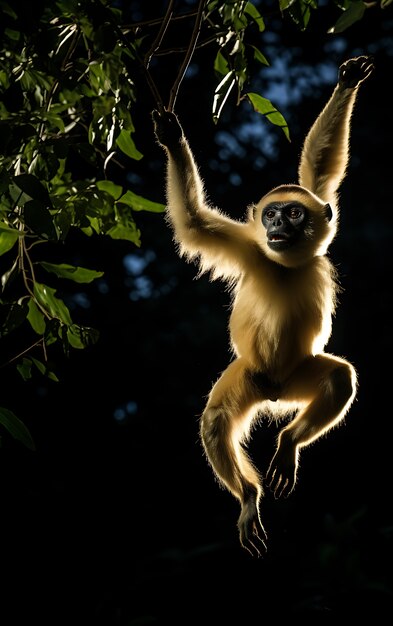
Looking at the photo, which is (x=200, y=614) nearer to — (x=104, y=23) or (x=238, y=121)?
(x=238, y=121)

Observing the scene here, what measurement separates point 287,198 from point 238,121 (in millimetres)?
9813

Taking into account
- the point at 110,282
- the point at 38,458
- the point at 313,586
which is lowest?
the point at 313,586

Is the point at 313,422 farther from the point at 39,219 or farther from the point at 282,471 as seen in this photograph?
the point at 39,219

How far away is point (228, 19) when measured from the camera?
3.24m

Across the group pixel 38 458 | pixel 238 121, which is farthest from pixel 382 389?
pixel 38 458

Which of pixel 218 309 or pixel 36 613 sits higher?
pixel 218 309

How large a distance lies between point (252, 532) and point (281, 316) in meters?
1.05

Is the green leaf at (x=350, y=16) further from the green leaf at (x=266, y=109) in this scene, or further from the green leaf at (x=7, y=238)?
the green leaf at (x=7, y=238)

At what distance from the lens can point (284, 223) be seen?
3.97m

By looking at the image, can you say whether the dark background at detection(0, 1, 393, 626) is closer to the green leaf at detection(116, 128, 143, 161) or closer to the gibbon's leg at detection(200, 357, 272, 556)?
the gibbon's leg at detection(200, 357, 272, 556)

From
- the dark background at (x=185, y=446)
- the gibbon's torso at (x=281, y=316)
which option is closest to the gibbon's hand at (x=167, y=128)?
the gibbon's torso at (x=281, y=316)

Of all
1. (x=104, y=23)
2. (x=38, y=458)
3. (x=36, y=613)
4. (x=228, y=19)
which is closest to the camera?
(x=104, y=23)

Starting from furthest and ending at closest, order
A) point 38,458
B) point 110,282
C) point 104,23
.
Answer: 1. point 110,282
2. point 38,458
3. point 104,23

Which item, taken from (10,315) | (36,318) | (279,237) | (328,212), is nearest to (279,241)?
(279,237)
